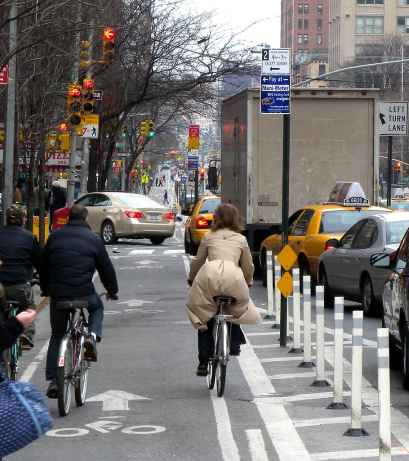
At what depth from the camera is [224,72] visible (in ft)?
127

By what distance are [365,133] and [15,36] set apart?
23.1ft

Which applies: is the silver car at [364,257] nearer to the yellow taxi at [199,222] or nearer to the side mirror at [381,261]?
the side mirror at [381,261]

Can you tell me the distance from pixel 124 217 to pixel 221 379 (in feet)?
91.6

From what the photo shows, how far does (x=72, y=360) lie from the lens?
10992 mm

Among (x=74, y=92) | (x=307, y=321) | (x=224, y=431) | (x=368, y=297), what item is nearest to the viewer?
(x=224, y=431)

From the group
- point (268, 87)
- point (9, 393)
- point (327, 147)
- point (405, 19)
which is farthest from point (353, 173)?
point (405, 19)

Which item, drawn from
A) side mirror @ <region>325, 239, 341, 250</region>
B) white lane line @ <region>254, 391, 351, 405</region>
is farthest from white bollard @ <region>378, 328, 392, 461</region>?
side mirror @ <region>325, 239, 341, 250</region>

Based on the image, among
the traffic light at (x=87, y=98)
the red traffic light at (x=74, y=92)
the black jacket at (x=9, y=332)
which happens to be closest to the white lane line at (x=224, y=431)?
the black jacket at (x=9, y=332)

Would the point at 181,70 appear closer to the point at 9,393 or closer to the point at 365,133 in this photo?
the point at 365,133

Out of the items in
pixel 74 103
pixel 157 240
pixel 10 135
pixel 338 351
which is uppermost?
pixel 74 103

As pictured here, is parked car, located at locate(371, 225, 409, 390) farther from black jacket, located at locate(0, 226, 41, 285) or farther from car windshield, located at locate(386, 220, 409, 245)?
car windshield, located at locate(386, 220, 409, 245)

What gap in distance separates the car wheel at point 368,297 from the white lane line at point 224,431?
715cm

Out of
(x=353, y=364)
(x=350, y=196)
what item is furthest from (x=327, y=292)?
(x=353, y=364)

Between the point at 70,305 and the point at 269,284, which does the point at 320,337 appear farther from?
the point at 269,284
